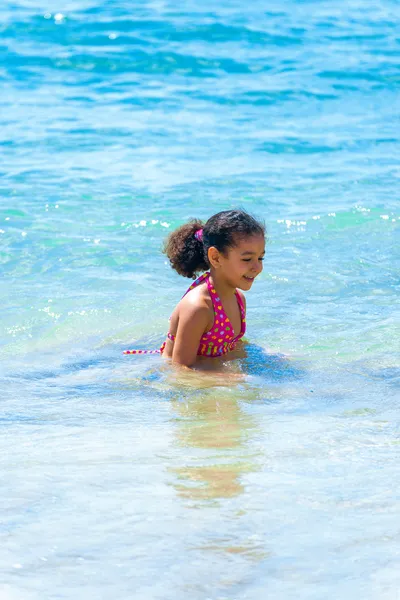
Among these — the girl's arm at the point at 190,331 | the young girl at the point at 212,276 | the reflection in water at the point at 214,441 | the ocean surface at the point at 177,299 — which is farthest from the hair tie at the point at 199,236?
the reflection in water at the point at 214,441

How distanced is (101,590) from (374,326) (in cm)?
372

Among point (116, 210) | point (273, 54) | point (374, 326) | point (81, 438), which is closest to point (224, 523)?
point (81, 438)

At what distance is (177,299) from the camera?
6441 millimetres

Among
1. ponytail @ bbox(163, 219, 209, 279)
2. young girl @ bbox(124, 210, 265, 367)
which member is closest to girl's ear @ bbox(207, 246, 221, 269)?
young girl @ bbox(124, 210, 265, 367)

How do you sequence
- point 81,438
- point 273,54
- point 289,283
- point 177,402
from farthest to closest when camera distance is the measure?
point 273,54 < point 289,283 < point 177,402 < point 81,438

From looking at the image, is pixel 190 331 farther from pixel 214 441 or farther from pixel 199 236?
pixel 214 441

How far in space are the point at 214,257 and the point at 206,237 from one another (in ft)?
0.40

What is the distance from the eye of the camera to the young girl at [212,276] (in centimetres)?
467

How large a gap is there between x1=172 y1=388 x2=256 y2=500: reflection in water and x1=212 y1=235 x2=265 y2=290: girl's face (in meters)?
0.69

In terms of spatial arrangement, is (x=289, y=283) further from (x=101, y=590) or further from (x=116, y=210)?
(x=101, y=590)

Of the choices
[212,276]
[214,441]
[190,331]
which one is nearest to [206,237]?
[212,276]

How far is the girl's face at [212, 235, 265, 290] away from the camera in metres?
4.67

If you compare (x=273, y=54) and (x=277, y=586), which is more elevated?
(x=273, y=54)

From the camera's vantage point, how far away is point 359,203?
869cm
